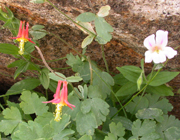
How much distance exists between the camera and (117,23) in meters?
1.85

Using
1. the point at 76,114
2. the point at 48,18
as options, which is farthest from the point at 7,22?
the point at 76,114

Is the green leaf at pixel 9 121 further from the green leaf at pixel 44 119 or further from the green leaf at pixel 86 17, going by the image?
the green leaf at pixel 86 17

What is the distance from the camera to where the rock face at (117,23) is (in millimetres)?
1698

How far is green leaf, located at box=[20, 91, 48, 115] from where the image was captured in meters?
1.85

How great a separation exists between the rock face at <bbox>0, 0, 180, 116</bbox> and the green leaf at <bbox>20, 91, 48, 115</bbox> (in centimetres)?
63

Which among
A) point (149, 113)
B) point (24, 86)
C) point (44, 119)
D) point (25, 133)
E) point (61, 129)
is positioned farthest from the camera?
point (24, 86)

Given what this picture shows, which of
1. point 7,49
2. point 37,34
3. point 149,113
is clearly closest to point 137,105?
point 149,113

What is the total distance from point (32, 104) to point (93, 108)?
620mm

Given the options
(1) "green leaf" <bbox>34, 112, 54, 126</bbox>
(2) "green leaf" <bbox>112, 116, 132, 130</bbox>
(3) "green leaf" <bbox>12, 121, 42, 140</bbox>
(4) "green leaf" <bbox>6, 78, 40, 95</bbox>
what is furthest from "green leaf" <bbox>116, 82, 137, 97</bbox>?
(4) "green leaf" <bbox>6, 78, 40, 95</bbox>

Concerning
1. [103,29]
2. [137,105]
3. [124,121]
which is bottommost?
[124,121]

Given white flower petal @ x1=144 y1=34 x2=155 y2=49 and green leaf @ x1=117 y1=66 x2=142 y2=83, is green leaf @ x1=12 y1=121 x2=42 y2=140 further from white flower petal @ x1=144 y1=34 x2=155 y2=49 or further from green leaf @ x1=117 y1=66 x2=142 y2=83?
Answer: white flower petal @ x1=144 y1=34 x2=155 y2=49

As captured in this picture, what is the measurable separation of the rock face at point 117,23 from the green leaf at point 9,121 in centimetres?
79

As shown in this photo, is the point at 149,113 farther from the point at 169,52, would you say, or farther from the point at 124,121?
the point at 169,52

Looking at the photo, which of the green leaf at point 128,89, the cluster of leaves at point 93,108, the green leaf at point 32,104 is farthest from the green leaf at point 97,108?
the green leaf at point 32,104
